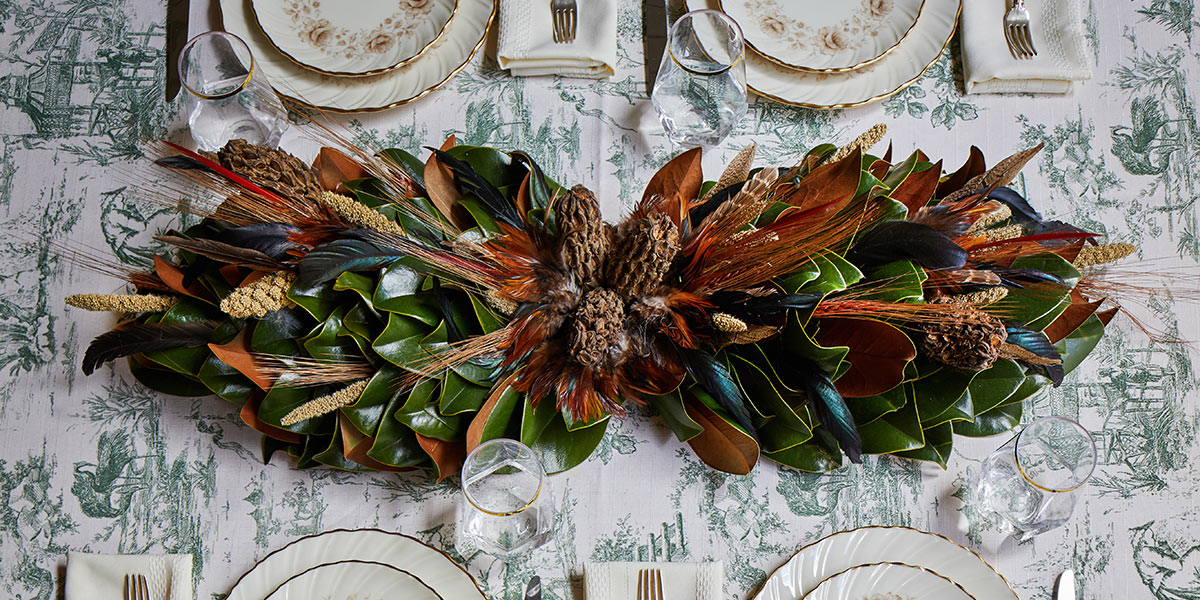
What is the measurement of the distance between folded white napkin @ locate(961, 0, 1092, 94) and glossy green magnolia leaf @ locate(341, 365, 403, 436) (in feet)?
3.00

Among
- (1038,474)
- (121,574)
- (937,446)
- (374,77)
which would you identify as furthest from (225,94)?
(1038,474)

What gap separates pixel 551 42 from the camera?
46.7 inches

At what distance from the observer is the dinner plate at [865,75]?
118 centimetres

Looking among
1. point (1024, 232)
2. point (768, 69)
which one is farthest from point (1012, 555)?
A: point (768, 69)

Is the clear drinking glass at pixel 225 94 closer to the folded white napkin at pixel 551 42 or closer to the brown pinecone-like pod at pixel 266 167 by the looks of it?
the brown pinecone-like pod at pixel 266 167

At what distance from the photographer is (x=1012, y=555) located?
1.04 metres

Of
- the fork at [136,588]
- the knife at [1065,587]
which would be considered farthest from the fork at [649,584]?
the fork at [136,588]

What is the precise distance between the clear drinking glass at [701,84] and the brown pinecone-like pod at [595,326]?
12.9 inches

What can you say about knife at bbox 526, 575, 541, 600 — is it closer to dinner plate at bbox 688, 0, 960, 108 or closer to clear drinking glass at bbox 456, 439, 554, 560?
clear drinking glass at bbox 456, 439, 554, 560

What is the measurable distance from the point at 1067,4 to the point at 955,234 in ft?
1.68

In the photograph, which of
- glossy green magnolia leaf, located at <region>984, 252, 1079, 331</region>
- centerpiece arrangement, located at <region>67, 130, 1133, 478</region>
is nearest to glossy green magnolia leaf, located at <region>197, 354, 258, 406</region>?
centerpiece arrangement, located at <region>67, 130, 1133, 478</region>

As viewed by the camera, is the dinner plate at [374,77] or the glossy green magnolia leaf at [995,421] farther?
the dinner plate at [374,77]

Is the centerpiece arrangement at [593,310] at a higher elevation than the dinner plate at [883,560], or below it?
higher

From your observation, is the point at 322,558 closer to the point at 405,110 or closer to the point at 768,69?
the point at 405,110
